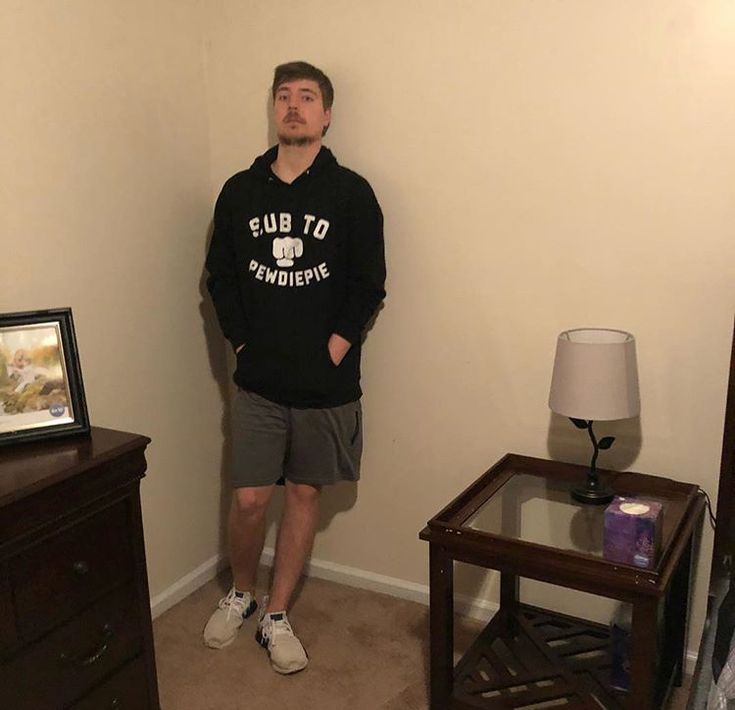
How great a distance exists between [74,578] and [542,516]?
41.3 inches

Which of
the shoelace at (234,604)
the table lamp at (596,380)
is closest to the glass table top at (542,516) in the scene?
the table lamp at (596,380)

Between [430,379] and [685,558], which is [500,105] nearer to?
[430,379]

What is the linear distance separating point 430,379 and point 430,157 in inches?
24.9

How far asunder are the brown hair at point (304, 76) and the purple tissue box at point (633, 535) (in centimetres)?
133

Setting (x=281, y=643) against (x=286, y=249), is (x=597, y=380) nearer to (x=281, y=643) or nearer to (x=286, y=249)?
(x=286, y=249)

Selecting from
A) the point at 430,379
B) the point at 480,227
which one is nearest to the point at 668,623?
the point at 430,379

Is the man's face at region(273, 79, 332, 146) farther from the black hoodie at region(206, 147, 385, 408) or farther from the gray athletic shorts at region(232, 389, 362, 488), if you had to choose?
the gray athletic shorts at region(232, 389, 362, 488)

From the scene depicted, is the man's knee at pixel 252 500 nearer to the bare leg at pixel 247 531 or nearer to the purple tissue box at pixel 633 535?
the bare leg at pixel 247 531

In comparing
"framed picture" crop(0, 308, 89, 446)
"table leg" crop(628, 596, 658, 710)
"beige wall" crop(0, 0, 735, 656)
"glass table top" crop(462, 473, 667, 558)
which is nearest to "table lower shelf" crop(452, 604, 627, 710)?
"beige wall" crop(0, 0, 735, 656)

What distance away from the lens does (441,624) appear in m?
1.87

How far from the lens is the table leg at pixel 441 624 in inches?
72.5

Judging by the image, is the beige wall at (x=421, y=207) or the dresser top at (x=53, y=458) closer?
the dresser top at (x=53, y=458)

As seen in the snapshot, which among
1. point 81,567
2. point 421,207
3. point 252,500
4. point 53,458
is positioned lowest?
point 252,500

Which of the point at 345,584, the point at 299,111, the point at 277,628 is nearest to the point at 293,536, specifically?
the point at 277,628
